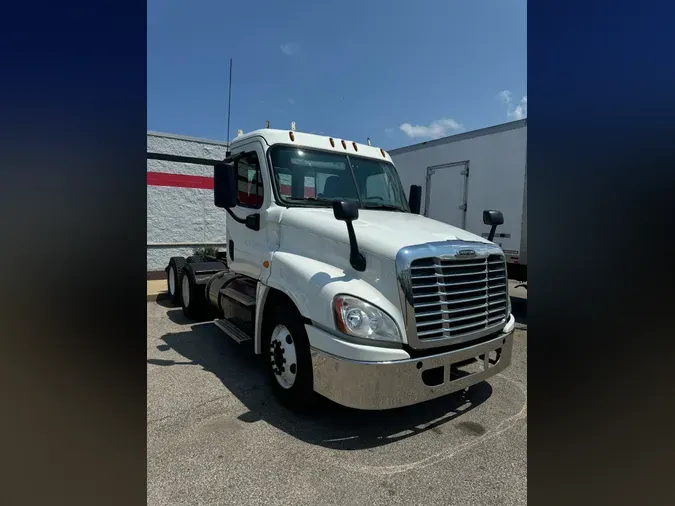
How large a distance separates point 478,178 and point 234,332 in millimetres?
6089

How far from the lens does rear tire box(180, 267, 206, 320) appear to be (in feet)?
20.9

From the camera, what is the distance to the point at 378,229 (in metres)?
3.47

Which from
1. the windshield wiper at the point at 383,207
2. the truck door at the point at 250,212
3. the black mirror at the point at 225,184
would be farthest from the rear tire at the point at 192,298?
the windshield wiper at the point at 383,207

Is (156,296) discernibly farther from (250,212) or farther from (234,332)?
(250,212)

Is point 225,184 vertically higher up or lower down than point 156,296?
higher up

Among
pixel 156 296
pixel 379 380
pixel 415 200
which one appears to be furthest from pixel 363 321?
pixel 156 296

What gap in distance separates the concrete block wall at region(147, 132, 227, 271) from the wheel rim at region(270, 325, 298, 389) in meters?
7.85

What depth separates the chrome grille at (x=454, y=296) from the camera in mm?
2975

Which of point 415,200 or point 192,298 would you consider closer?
point 415,200

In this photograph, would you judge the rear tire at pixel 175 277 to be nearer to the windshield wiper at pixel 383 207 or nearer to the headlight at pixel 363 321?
the windshield wiper at pixel 383 207

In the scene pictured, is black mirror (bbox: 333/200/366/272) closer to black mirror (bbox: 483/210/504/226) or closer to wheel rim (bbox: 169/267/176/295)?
black mirror (bbox: 483/210/504/226)
